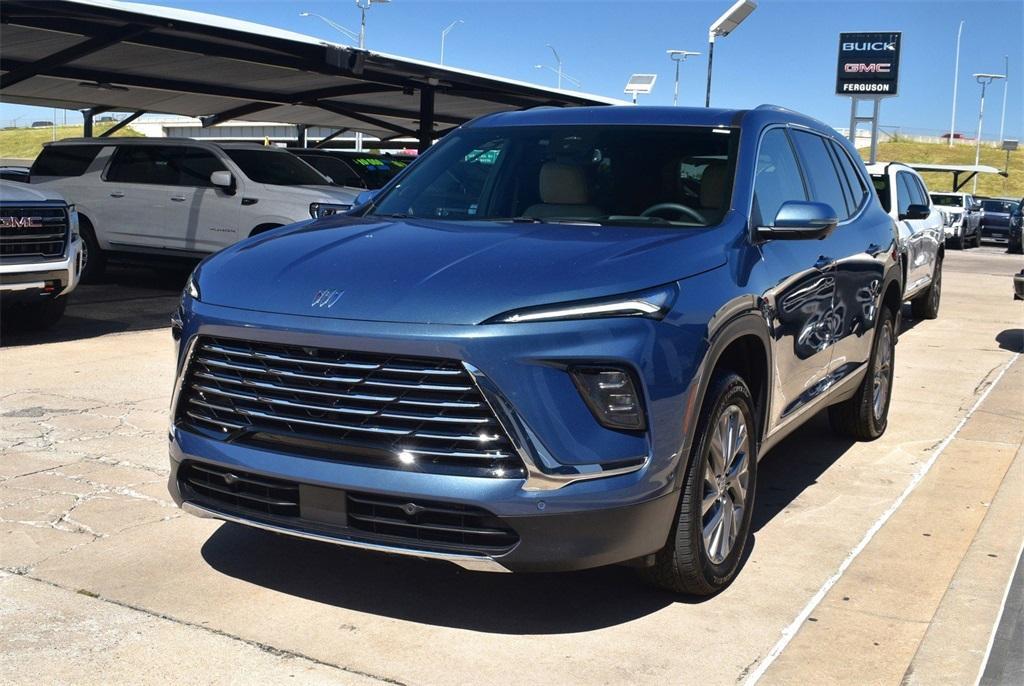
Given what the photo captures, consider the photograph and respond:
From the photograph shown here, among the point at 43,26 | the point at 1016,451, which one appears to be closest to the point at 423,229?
the point at 1016,451

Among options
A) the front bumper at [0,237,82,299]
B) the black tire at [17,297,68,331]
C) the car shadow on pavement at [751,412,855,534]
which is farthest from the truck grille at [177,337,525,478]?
the black tire at [17,297,68,331]

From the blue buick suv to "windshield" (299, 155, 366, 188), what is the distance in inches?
493

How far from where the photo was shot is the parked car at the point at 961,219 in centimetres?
3253

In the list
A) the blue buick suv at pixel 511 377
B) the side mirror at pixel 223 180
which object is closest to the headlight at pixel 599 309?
the blue buick suv at pixel 511 377

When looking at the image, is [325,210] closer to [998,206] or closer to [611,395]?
[611,395]

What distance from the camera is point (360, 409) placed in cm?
362

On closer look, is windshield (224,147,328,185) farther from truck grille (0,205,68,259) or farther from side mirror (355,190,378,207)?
side mirror (355,190,378,207)

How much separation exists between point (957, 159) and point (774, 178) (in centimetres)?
11060

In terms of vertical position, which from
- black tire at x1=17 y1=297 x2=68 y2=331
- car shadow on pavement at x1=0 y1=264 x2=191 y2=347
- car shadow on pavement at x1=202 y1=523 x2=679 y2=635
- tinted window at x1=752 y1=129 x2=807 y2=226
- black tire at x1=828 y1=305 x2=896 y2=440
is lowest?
car shadow on pavement at x1=0 y1=264 x2=191 y2=347

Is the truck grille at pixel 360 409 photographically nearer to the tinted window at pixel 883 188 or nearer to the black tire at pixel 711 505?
the black tire at pixel 711 505

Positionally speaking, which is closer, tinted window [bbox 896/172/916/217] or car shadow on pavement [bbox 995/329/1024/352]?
car shadow on pavement [bbox 995/329/1024/352]

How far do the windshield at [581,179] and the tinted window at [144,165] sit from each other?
10323 mm

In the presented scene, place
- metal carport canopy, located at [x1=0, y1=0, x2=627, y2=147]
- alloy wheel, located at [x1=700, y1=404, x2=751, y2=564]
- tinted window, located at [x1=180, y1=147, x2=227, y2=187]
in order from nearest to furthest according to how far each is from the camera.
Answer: alloy wheel, located at [x1=700, y1=404, x2=751, y2=564] → metal carport canopy, located at [x1=0, y1=0, x2=627, y2=147] → tinted window, located at [x1=180, y1=147, x2=227, y2=187]

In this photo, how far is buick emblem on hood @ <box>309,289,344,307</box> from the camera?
3762 mm
